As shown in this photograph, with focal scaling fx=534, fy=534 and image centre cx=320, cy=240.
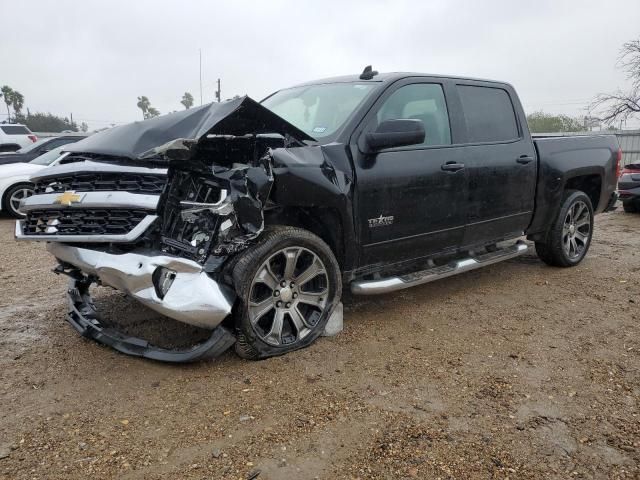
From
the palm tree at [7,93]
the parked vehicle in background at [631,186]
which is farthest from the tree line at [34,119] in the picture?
the parked vehicle in background at [631,186]

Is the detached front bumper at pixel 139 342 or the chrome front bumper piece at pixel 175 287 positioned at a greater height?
the chrome front bumper piece at pixel 175 287

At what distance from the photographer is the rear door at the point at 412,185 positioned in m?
3.87

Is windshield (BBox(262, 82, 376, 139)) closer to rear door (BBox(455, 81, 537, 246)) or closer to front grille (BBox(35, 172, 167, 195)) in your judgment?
rear door (BBox(455, 81, 537, 246))

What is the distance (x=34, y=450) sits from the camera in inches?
98.5

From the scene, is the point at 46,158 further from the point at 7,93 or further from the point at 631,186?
the point at 7,93

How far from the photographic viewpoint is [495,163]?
4.71 meters

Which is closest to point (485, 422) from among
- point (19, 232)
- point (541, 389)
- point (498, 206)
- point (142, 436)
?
point (541, 389)

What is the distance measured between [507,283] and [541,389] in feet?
7.57

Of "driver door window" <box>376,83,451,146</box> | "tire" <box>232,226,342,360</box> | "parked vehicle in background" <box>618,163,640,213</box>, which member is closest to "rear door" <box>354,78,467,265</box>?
"driver door window" <box>376,83,451,146</box>

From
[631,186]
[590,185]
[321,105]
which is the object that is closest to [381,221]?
[321,105]

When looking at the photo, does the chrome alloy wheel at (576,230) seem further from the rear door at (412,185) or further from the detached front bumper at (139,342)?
the detached front bumper at (139,342)

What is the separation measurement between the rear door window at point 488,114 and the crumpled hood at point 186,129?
1792mm

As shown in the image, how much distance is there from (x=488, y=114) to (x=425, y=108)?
851mm

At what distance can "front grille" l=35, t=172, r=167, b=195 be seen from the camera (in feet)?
10.8
